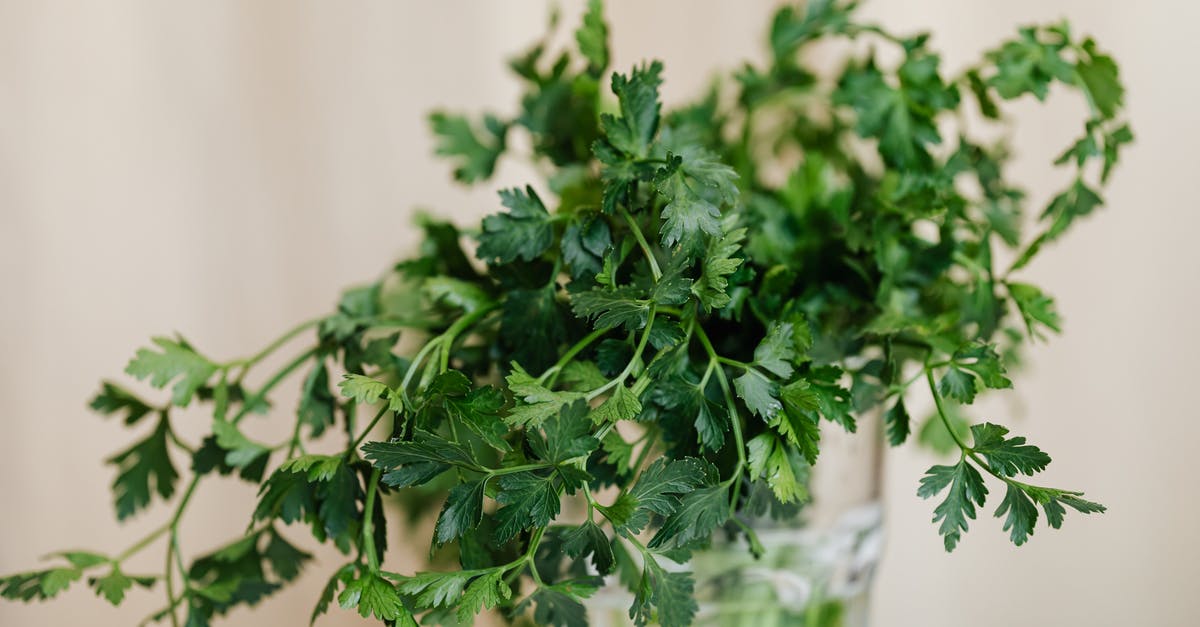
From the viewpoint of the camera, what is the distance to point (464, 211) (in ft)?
3.65

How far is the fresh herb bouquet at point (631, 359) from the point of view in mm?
405

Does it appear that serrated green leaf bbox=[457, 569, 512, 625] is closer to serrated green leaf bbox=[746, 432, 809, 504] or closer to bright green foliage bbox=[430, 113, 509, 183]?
serrated green leaf bbox=[746, 432, 809, 504]

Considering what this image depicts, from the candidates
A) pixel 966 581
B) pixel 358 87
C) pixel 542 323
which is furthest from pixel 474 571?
pixel 358 87

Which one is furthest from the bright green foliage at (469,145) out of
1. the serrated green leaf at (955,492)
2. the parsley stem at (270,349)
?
the serrated green leaf at (955,492)

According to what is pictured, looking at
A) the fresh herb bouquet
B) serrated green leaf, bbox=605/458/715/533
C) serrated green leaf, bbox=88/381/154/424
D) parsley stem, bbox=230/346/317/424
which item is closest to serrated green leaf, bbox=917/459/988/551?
the fresh herb bouquet

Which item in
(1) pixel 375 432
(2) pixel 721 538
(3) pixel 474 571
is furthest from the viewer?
(1) pixel 375 432

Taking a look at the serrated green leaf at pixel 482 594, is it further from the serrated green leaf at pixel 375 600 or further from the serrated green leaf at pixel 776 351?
the serrated green leaf at pixel 776 351

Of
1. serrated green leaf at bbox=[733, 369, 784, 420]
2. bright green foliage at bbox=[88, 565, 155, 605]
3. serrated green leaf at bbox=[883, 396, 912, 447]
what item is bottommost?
serrated green leaf at bbox=[883, 396, 912, 447]

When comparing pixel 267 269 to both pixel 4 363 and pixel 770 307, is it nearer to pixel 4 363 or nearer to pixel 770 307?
pixel 4 363

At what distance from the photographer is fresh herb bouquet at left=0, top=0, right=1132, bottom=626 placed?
0.41 metres

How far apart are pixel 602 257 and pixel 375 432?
1.01 ft

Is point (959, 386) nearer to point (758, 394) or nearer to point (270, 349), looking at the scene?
point (758, 394)

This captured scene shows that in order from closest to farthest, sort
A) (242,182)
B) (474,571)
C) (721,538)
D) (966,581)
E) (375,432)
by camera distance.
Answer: (474,571) → (721,538) → (375,432) → (966,581) → (242,182)

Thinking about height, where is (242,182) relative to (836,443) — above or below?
above
